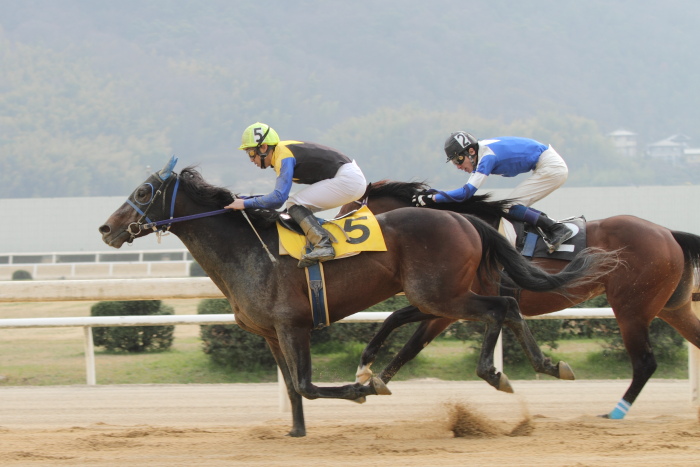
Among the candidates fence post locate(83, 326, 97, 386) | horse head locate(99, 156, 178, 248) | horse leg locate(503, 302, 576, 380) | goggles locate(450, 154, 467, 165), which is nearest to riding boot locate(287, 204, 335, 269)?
horse head locate(99, 156, 178, 248)

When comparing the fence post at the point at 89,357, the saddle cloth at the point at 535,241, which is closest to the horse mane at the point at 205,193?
the saddle cloth at the point at 535,241

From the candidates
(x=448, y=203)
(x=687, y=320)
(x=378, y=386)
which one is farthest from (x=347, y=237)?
(x=687, y=320)

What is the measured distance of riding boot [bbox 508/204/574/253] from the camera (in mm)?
5840

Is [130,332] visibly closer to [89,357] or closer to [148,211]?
[89,357]

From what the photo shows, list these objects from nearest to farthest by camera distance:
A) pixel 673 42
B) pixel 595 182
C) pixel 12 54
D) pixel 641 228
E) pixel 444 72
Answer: pixel 641 228 → pixel 595 182 → pixel 12 54 → pixel 444 72 → pixel 673 42

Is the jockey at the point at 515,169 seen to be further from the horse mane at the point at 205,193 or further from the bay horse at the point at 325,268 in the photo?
the horse mane at the point at 205,193

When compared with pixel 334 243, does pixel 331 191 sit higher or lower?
higher

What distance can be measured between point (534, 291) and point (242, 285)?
1.84 m

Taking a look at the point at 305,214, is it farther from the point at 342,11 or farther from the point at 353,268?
the point at 342,11

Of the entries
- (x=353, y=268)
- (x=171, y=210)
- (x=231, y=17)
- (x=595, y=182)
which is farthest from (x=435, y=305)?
(x=231, y=17)

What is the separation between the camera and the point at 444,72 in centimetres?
10812

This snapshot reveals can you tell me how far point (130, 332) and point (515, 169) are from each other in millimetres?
4756

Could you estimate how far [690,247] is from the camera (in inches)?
237

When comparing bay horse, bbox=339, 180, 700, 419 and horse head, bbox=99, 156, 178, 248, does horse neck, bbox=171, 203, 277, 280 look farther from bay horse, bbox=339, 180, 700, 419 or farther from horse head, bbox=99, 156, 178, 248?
bay horse, bbox=339, 180, 700, 419
